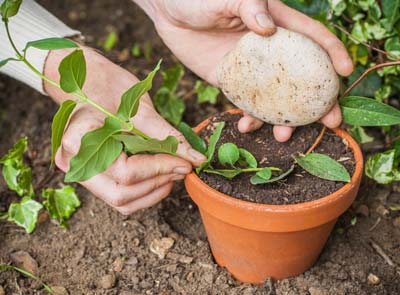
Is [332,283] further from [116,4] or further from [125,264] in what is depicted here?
[116,4]

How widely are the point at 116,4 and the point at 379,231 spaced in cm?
164

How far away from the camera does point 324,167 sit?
1.49m

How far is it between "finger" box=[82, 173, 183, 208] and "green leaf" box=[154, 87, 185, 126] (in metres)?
0.55

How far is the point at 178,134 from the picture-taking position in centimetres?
159

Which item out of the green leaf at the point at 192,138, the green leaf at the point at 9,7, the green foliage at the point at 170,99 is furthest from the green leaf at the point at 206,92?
the green leaf at the point at 9,7

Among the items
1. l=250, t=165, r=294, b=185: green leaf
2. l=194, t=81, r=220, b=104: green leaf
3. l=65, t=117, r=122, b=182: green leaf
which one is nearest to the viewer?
l=65, t=117, r=122, b=182: green leaf

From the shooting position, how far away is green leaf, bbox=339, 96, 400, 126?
1.50m

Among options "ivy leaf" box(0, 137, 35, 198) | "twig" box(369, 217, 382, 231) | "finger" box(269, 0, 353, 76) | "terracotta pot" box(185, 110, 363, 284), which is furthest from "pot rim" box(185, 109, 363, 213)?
"ivy leaf" box(0, 137, 35, 198)

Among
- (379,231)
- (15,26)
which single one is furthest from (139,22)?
(379,231)

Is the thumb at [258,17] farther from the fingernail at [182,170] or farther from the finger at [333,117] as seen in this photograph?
the fingernail at [182,170]

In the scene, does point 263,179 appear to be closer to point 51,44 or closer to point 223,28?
point 223,28

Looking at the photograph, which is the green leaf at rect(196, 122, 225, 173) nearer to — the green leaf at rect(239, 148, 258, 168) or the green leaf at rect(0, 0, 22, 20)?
the green leaf at rect(239, 148, 258, 168)

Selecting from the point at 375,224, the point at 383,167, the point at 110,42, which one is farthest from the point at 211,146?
the point at 110,42

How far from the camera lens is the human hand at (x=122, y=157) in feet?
4.99
